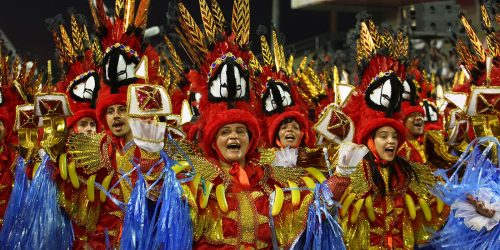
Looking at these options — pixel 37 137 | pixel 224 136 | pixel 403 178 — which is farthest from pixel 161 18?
pixel 224 136

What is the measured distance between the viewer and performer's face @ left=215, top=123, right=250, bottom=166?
471cm

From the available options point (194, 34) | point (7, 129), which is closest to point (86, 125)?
point (7, 129)

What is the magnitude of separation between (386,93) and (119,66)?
60.7 inches

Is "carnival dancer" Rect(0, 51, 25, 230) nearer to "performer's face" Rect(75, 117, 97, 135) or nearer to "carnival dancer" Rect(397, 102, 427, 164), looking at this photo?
"performer's face" Rect(75, 117, 97, 135)

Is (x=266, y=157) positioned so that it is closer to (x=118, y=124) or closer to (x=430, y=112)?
(x=118, y=124)

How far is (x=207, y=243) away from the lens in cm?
457

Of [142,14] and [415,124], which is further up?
[142,14]

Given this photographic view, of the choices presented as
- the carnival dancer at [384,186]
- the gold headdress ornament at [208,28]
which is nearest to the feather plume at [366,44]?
the carnival dancer at [384,186]

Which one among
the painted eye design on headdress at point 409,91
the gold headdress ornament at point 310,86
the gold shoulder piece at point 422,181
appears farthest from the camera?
the gold headdress ornament at point 310,86

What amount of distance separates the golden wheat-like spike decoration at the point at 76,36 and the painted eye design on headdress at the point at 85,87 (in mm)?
209

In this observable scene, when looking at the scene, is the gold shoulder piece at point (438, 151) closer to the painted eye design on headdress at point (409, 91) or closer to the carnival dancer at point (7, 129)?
the painted eye design on headdress at point (409, 91)

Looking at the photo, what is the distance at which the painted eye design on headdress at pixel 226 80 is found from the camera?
189 inches

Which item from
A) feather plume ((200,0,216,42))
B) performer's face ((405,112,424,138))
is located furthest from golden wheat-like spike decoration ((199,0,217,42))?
performer's face ((405,112,424,138))

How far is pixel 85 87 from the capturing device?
20.4ft
